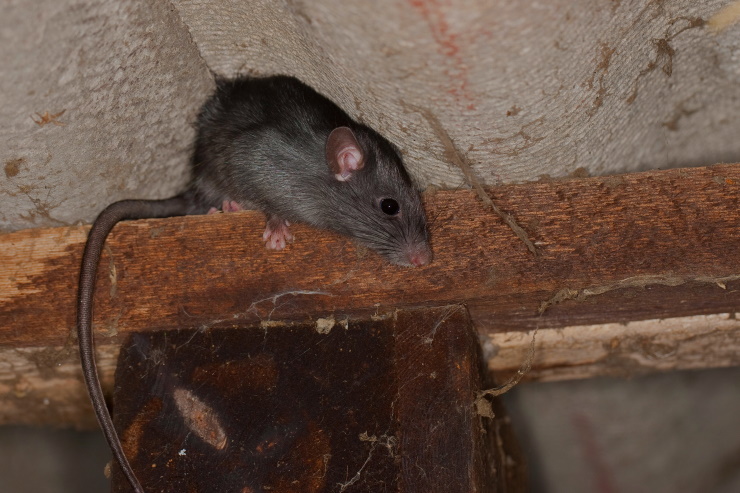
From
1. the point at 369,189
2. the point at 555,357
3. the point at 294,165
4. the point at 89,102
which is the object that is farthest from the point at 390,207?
the point at 89,102

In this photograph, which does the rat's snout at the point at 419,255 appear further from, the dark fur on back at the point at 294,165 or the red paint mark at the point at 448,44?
the red paint mark at the point at 448,44

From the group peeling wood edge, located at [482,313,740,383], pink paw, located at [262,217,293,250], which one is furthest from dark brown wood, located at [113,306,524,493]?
peeling wood edge, located at [482,313,740,383]

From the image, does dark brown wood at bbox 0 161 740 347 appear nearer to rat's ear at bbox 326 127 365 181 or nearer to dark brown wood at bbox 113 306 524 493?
dark brown wood at bbox 113 306 524 493

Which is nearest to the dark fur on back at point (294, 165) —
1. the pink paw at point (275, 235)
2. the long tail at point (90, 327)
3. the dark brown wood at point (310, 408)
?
the pink paw at point (275, 235)

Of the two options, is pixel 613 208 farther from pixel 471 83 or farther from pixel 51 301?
pixel 51 301

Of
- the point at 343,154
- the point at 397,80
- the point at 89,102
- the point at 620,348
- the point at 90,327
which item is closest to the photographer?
the point at 397,80

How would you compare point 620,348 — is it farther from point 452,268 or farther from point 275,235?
point 275,235

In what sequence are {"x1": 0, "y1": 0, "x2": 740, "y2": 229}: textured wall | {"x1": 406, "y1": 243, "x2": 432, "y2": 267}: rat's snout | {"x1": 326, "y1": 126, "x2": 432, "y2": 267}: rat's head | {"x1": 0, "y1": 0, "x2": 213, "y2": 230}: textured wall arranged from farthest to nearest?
{"x1": 326, "y1": 126, "x2": 432, "y2": 267}: rat's head
{"x1": 406, "y1": 243, "x2": 432, "y2": 267}: rat's snout
{"x1": 0, "y1": 0, "x2": 213, "y2": 230}: textured wall
{"x1": 0, "y1": 0, "x2": 740, "y2": 229}: textured wall
